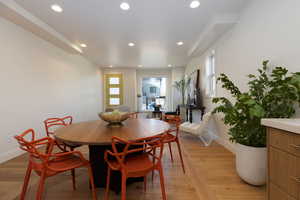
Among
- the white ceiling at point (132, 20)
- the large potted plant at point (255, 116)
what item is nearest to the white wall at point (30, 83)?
the white ceiling at point (132, 20)

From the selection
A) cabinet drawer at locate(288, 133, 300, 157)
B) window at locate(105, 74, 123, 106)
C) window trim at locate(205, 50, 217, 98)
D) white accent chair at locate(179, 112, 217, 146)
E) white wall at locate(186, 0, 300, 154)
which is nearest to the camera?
cabinet drawer at locate(288, 133, 300, 157)

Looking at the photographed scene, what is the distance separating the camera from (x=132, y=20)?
2576 mm

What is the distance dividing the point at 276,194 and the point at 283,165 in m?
0.28

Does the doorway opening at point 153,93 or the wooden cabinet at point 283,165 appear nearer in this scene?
the wooden cabinet at point 283,165

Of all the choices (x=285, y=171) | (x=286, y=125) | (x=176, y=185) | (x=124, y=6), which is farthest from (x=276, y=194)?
(x=124, y=6)

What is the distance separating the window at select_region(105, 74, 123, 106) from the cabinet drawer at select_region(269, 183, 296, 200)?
6.30 metres

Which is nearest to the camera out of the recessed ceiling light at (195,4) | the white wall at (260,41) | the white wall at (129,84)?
the white wall at (260,41)

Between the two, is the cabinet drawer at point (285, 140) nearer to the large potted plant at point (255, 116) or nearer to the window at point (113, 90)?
the large potted plant at point (255, 116)

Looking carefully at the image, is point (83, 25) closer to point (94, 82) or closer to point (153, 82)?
point (94, 82)

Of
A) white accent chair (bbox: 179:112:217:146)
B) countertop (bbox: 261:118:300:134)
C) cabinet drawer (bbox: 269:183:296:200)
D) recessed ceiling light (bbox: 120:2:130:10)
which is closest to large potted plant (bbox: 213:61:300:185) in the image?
countertop (bbox: 261:118:300:134)

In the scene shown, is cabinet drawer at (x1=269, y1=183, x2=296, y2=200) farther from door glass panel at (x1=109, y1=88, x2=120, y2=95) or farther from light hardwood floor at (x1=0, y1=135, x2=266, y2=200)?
door glass panel at (x1=109, y1=88, x2=120, y2=95)

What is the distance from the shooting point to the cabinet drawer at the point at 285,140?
0.94 meters

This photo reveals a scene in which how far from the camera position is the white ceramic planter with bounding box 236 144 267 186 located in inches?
61.8

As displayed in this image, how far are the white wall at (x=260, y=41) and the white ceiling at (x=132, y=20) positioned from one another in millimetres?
366
